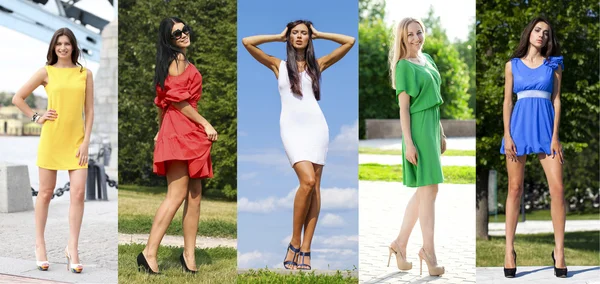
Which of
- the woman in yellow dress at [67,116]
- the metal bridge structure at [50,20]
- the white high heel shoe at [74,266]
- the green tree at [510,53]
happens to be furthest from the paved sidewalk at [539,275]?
the metal bridge structure at [50,20]

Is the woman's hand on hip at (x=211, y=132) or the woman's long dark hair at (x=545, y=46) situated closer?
the woman's hand on hip at (x=211, y=132)

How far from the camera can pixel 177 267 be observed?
8.27 m

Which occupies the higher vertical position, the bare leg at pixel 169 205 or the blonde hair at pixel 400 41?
the blonde hair at pixel 400 41

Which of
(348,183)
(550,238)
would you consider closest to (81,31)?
(348,183)

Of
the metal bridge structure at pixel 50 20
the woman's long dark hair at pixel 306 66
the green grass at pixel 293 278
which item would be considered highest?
the metal bridge structure at pixel 50 20

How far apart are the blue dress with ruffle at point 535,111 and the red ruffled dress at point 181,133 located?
118 inches

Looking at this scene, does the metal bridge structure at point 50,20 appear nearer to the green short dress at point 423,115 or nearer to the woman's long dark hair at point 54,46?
the woman's long dark hair at point 54,46

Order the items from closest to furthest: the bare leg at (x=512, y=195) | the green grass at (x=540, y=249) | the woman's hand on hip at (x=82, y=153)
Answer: the woman's hand on hip at (x=82, y=153) < the bare leg at (x=512, y=195) < the green grass at (x=540, y=249)

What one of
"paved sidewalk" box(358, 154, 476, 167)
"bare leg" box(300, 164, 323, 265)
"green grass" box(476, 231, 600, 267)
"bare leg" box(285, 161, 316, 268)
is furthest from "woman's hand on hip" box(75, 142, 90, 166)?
"green grass" box(476, 231, 600, 267)

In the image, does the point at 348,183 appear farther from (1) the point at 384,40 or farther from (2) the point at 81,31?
(2) the point at 81,31

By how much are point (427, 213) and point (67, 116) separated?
3366 millimetres

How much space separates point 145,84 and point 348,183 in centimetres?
221

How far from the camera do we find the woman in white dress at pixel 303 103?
7816 millimetres

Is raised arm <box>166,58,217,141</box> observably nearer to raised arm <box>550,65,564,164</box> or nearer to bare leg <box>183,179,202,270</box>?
bare leg <box>183,179,202,270</box>
